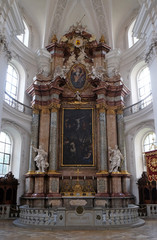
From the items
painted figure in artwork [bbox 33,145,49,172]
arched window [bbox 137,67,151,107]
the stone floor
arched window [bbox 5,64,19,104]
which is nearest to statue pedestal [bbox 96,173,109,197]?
painted figure in artwork [bbox 33,145,49,172]

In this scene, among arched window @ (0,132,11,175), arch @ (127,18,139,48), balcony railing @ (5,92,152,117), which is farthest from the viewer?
arch @ (127,18,139,48)

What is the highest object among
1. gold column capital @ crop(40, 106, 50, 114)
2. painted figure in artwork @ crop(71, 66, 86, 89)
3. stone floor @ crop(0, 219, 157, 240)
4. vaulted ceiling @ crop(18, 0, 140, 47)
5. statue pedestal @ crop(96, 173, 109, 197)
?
vaulted ceiling @ crop(18, 0, 140, 47)

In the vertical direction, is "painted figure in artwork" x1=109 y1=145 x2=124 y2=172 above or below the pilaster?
below

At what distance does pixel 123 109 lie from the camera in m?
15.3

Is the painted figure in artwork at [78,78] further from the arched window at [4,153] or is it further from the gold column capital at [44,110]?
the arched window at [4,153]

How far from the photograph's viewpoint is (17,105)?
14.6m

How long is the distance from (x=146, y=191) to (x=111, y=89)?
6.40 metres

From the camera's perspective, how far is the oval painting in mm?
15586

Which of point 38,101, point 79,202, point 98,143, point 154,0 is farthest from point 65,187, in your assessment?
point 154,0

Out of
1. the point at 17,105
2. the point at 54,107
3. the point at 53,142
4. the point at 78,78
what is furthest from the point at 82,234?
the point at 78,78

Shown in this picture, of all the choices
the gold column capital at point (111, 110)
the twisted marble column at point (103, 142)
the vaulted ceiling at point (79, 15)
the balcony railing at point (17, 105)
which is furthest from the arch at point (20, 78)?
the gold column capital at point (111, 110)

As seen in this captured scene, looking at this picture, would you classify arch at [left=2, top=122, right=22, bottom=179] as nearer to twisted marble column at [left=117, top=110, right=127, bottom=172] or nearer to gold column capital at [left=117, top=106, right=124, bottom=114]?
twisted marble column at [left=117, top=110, right=127, bottom=172]

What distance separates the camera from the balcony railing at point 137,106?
46.2 ft

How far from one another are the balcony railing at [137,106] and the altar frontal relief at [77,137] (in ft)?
7.79
